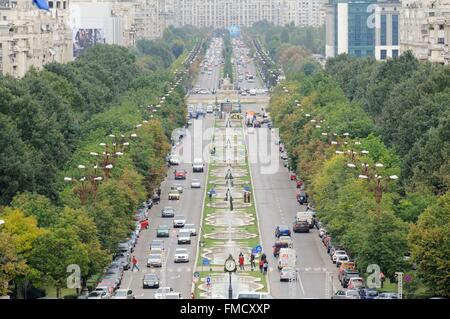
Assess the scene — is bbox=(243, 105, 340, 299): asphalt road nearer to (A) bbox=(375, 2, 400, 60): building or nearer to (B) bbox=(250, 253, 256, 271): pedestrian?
(B) bbox=(250, 253, 256, 271): pedestrian

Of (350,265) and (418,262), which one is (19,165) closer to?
(350,265)

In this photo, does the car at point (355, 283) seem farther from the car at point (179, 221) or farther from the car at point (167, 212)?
the car at point (167, 212)

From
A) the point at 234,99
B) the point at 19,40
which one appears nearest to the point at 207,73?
the point at 234,99

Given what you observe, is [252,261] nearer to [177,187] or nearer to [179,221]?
[179,221]

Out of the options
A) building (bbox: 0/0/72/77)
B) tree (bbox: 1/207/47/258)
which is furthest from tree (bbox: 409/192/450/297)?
building (bbox: 0/0/72/77)

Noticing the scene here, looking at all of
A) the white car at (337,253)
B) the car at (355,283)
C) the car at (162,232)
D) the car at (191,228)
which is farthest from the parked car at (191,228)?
the car at (355,283)

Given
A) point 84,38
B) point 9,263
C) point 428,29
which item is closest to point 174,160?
point 428,29
